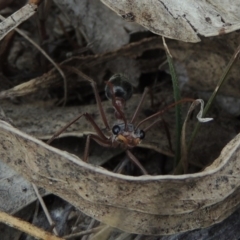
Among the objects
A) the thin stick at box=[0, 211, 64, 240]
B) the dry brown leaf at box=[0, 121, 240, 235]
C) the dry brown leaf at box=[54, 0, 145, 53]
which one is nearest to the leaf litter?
the dry brown leaf at box=[54, 0, 145, 53]

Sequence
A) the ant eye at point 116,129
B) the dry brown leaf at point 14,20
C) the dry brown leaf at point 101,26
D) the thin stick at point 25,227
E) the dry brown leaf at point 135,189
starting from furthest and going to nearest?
the dry brown leaf at point 101,26 → the ant eye at point 116,129 → the dry brown leaf at point 14,20 → the thin stick at point 25,227 → the dry brown leaf at point 135,189

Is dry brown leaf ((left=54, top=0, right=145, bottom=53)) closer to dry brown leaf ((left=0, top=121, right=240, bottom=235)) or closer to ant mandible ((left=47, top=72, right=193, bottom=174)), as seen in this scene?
ant mandible ((left=47, top=72, right=193, bottom=174))

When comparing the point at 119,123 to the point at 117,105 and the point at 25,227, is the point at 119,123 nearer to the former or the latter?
the point at 117,105

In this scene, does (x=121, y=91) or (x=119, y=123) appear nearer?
(x=121, y=91)

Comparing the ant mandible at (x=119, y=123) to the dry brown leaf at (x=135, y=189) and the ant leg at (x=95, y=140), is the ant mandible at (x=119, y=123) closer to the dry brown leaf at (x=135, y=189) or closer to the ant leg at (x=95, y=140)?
the ant leg at (x=95, y=140)

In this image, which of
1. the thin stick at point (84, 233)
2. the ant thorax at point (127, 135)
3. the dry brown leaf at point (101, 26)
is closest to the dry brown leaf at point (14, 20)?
the dry brown leaf at point (101, 26)

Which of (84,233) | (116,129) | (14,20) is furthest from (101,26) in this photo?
(84,233)
